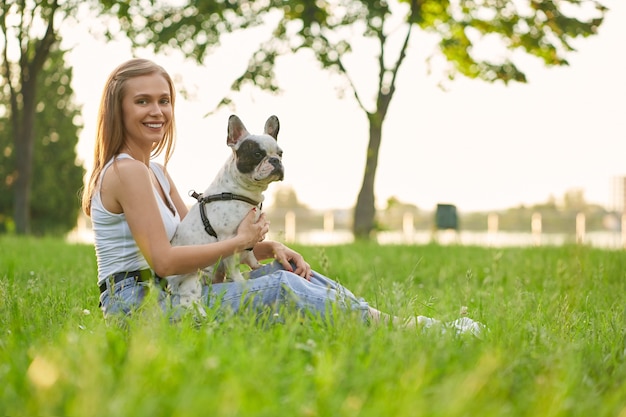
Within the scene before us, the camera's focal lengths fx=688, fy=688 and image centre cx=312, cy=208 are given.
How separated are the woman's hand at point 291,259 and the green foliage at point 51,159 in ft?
70.3

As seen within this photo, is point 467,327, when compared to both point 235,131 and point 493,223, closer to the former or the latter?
point 235,131

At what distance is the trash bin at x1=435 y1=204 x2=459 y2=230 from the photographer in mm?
19906

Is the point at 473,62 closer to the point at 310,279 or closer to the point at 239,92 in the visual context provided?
the point at 239,92

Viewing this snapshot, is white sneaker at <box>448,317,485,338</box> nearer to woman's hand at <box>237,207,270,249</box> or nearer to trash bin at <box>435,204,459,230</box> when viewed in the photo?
woman's hand at <box>237,207,270,249</box>

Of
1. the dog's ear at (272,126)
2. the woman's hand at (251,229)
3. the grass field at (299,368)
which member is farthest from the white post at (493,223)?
the woman's hand at (251,229)

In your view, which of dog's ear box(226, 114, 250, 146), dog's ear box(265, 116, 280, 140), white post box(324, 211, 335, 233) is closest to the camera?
dog's ear box(226, 114, 250, 146)

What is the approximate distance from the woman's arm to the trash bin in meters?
16.9

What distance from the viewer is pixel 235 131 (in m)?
4.10

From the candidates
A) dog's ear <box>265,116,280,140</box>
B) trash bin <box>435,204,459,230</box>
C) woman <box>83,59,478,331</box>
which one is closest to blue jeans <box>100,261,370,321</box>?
woman <box>83,59,478,331</box>

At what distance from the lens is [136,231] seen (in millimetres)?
3461

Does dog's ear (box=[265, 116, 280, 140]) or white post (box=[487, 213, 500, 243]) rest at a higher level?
dog's ear (box=[265, 116, 280, 140])

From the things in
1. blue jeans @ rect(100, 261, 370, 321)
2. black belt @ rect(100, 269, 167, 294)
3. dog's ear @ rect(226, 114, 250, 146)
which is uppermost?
dog's ear @ rect(226, 114, 250, 146)

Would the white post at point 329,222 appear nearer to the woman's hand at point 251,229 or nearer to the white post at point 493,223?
the white post at point 493,223

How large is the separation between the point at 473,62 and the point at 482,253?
7.85 metres
